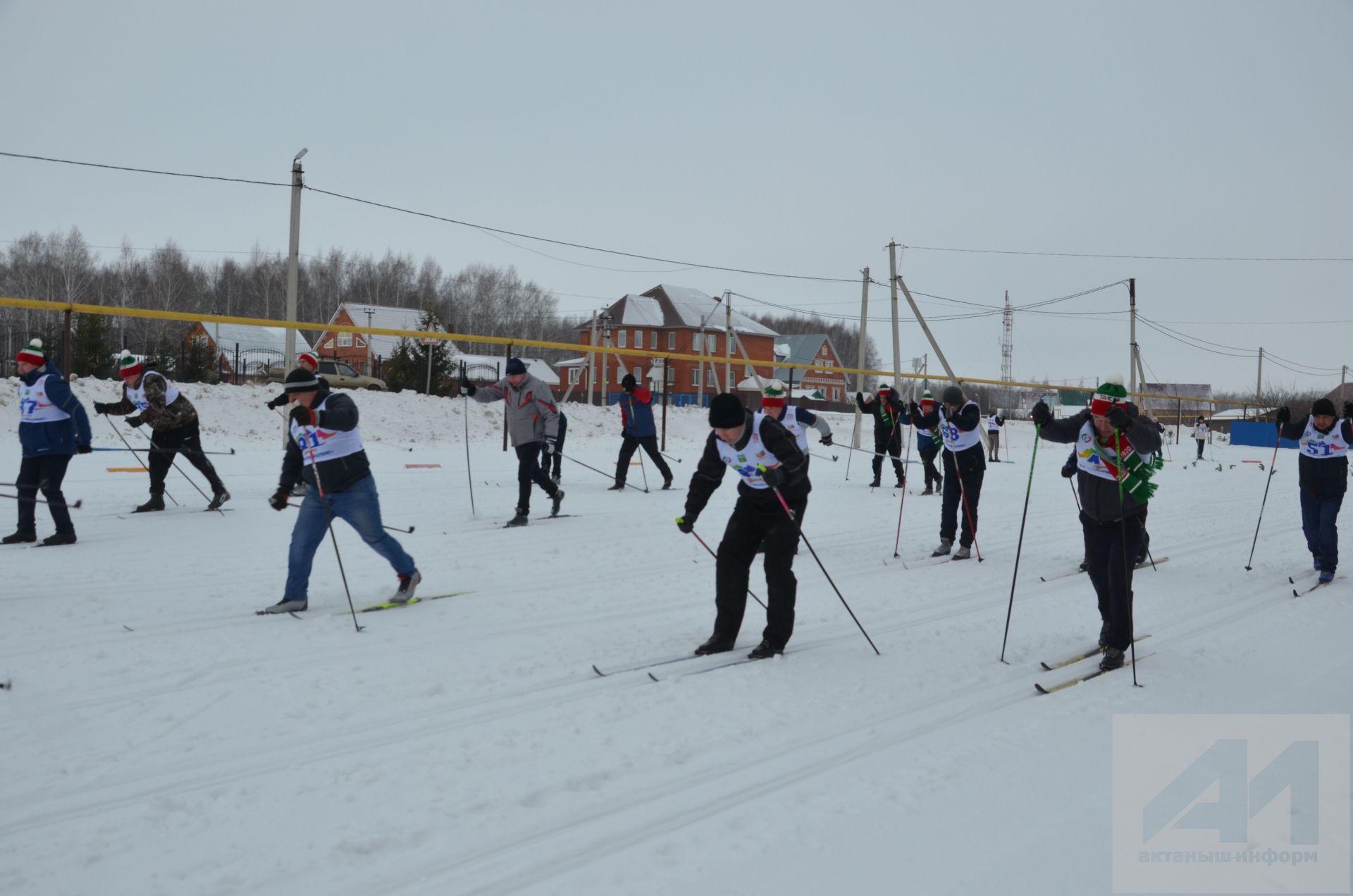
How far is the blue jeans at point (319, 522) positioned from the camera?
19.5ft

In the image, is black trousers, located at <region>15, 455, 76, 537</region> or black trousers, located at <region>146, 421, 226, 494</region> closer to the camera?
black trousers, located at <region>15, 455, 76, 537</region>

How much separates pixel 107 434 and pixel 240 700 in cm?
1518

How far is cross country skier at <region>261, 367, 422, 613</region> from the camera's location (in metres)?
5.92

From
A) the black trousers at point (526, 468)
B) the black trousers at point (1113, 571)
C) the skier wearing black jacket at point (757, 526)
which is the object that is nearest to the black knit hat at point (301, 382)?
the skier wearing black jacket at point (757, 526)

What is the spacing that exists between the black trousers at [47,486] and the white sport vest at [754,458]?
6.12 metres

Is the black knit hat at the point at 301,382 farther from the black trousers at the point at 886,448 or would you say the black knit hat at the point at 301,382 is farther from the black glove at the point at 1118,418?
the black trousers at the point at 886,448

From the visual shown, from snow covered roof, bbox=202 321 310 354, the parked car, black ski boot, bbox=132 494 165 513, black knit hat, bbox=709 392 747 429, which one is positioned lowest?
black ski boot, bbox=132 494 165 513

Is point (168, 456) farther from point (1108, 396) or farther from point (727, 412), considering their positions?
point (1108, 396)

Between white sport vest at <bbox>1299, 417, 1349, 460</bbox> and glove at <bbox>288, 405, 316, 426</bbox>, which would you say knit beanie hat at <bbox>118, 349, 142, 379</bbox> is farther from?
white sport vest at <bbox>1299, 417, 1349, 460</bbox>

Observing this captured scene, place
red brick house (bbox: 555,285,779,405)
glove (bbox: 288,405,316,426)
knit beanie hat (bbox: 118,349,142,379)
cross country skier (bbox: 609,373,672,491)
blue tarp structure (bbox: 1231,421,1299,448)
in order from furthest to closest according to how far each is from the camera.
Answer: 1. red brick house (bbox: 555,285,779,405)
2. blue tarp structure (bbox: 1231,421,1299,448)
3. cross country skier (bbox: 609,373,672,491)
4. knit beanie hat (bbox: 118,349,142,379)
5. glove (bbox: 288,405,316,426)

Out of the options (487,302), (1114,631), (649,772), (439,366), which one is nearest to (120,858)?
(649,772)

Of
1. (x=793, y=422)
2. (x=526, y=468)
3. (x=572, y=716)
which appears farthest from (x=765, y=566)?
(x=526, y=468)

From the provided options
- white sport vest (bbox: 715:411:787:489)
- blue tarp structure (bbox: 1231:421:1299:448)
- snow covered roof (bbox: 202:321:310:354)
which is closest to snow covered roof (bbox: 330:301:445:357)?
snow covered roof (bbox: 202:321:310:354)

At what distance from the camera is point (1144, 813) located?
3.35 meters
